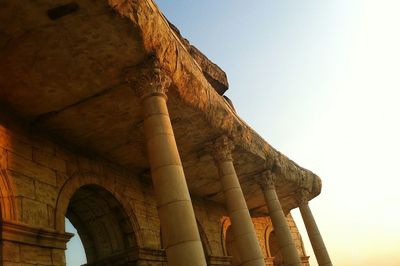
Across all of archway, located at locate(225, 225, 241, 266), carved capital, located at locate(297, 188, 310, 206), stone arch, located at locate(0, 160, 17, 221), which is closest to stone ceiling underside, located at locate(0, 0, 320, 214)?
stone arch, located at locate(0, 160, 17, 221)

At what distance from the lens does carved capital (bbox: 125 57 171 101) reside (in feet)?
25.7

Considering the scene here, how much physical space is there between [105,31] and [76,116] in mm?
3075

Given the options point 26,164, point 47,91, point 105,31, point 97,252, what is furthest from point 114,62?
point 97,252

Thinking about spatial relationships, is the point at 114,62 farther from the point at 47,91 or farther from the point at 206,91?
the point at 206,91

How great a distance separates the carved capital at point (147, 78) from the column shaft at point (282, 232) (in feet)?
25.6

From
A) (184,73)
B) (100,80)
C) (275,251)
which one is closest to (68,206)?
(100,80)

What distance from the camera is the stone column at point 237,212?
396 inches

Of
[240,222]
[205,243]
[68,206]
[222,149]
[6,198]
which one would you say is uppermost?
[222,149]

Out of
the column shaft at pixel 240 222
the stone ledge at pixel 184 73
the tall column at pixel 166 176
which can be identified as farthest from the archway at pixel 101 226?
the tall column at pixel 166 176

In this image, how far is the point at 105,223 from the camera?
36.8 feet

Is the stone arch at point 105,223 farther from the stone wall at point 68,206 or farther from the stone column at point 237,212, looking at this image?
the stone column at point 237,212

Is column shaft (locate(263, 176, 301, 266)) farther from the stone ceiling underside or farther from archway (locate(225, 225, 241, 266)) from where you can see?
archway (locate(225, 225, 241, 266))

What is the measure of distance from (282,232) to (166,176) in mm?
8080

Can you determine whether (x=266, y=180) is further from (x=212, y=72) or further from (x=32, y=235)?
(x=32, y=235)
